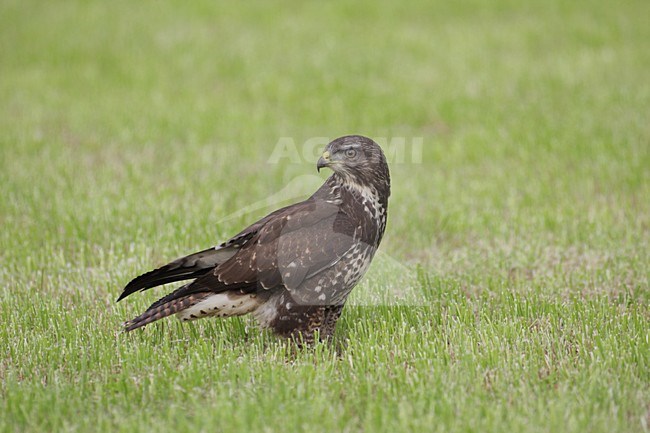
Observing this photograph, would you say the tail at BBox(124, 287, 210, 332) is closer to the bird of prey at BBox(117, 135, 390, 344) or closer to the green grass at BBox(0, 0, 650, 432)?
the bird of prey at BBox(117, 135, 390, 344)

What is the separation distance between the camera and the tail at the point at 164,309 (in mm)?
5641

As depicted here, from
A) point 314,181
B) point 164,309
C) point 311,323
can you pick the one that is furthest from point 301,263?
point 314,181

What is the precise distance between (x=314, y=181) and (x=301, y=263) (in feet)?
17.1

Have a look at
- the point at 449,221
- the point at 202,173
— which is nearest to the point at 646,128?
the point at 449,221

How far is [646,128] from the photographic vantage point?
11617mm

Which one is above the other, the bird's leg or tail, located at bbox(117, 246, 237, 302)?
tail, located at bbox(117, 246, 237, 302)

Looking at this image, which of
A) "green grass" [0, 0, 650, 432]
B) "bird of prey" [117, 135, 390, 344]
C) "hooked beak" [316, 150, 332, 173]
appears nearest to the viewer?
"green grass" [0, 0, 650, 432]

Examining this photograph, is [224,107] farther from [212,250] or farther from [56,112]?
[212,250]

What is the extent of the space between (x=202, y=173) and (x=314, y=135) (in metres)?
2.43

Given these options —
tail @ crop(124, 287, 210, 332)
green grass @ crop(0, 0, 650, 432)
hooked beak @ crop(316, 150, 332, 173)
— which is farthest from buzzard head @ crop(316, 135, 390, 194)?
tail @ crop(124, 287, 210, 332)

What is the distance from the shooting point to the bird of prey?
5609 mm

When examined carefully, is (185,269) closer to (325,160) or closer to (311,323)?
(311,323)

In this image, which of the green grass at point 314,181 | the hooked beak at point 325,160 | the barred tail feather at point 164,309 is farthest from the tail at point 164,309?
the hooked beak at point 325,160

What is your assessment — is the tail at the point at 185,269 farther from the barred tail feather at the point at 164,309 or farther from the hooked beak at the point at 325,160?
the hooked beak at the point at 325,160
